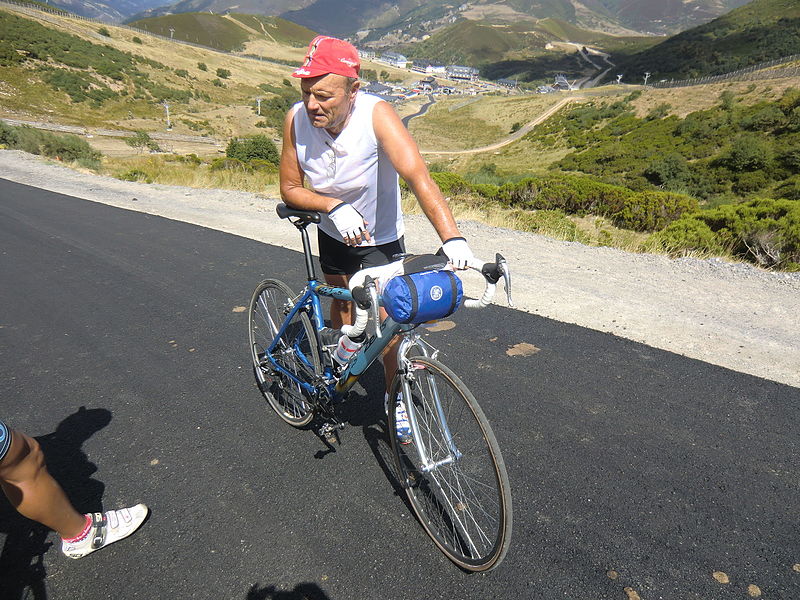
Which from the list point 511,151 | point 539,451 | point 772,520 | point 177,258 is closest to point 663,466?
point 772,520

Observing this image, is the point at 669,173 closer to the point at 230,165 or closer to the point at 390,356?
the point at 230,165

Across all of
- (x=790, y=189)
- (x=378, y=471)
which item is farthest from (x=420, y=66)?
(x=378, y=471)

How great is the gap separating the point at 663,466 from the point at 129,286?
5920mm

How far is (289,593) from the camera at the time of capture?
2.11 meters

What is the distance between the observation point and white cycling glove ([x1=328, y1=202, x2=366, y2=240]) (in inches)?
89.4

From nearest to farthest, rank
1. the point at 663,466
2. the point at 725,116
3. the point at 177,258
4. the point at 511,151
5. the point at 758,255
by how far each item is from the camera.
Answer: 1. the point at 663,466
2. the point at 177,258
3. the point at 758,255
4. the point at 725,116
5. the point at 511,151

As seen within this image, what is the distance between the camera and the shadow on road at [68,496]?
212 cm

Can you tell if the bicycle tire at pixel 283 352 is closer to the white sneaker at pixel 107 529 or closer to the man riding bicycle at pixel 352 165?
the man riding bicycle at pixel 352 165

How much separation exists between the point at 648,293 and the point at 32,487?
5.86 m

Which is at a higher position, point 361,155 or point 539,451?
point 361,155

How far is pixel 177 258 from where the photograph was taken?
6.75 m

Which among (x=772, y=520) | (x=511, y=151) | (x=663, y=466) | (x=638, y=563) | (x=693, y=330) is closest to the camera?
(x=638, y=563)

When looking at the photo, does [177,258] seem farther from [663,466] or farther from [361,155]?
[663,466]

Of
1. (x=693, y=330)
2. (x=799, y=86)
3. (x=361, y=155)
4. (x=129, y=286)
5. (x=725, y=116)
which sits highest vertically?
(x=799, y=86)
